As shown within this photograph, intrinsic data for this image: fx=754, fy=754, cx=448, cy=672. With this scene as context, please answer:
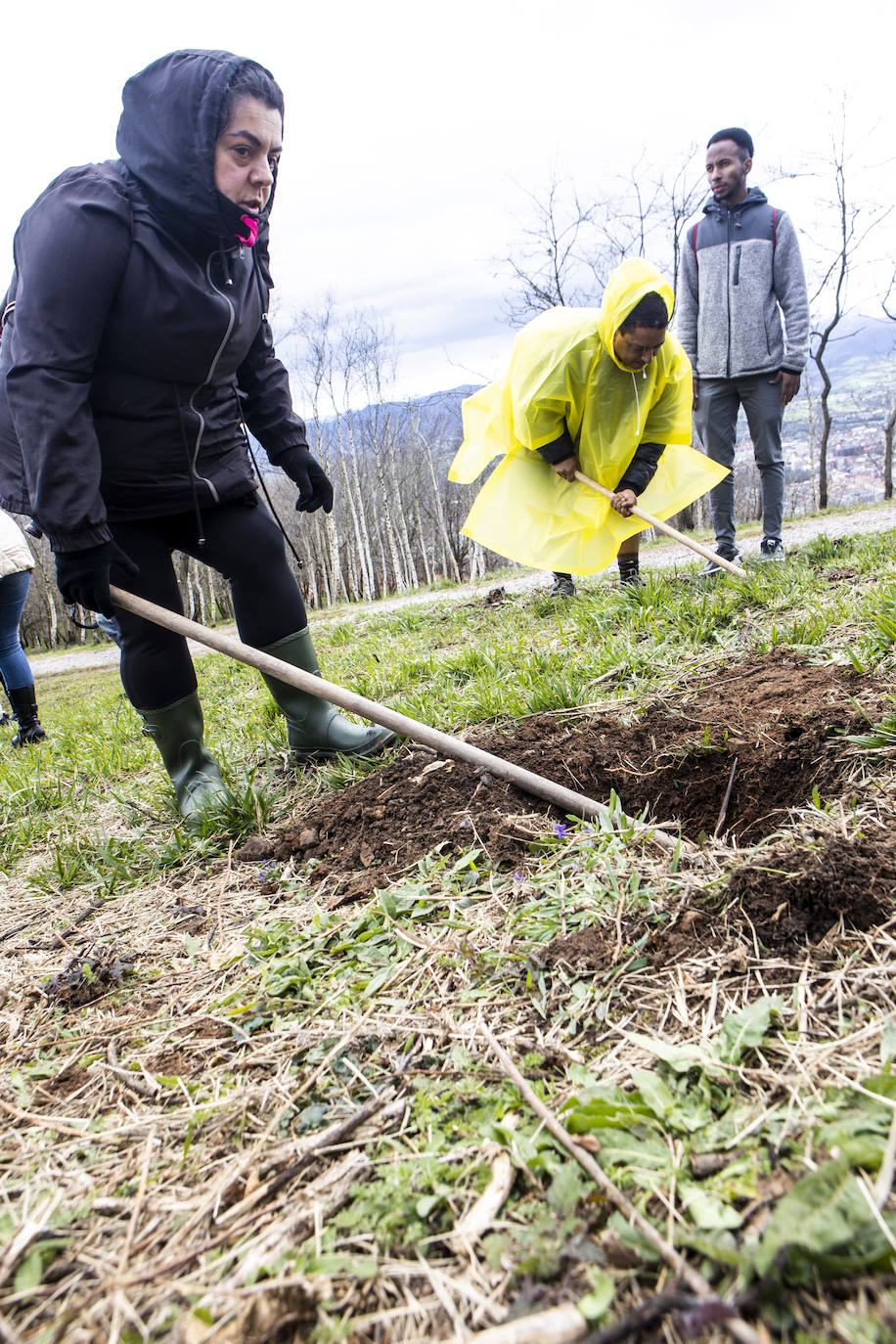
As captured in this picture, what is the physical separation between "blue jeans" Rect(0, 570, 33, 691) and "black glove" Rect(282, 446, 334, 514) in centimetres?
313

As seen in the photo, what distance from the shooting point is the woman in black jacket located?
202 centimetres

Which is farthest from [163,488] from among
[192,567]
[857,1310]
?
[192,567]

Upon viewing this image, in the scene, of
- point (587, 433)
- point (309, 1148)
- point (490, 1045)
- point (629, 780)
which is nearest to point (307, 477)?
point (629, 780)

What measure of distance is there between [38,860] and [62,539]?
1.31 m

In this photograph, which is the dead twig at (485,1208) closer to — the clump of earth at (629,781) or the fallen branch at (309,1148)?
the fallen branch at (309,1148)

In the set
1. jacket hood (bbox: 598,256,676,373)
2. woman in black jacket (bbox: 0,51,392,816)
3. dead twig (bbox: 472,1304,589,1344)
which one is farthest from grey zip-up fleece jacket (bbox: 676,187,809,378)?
dead twig (bbox: 472,1304,589,1344)

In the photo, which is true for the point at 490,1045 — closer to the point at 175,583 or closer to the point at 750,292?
the point at 175,583

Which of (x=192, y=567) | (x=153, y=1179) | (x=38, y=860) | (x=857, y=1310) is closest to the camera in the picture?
(x=857, y=1310)

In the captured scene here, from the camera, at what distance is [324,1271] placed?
94cm

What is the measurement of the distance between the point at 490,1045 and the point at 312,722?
1.71 metres

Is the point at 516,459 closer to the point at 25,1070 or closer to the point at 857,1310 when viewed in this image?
the point at 25,1070

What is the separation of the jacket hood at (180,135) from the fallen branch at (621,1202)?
88.3 inches

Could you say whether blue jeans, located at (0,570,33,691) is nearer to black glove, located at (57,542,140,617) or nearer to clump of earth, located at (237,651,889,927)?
Result: black glove, located at (57,542,140,617)

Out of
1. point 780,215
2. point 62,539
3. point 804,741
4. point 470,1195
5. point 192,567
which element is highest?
point 780,215
